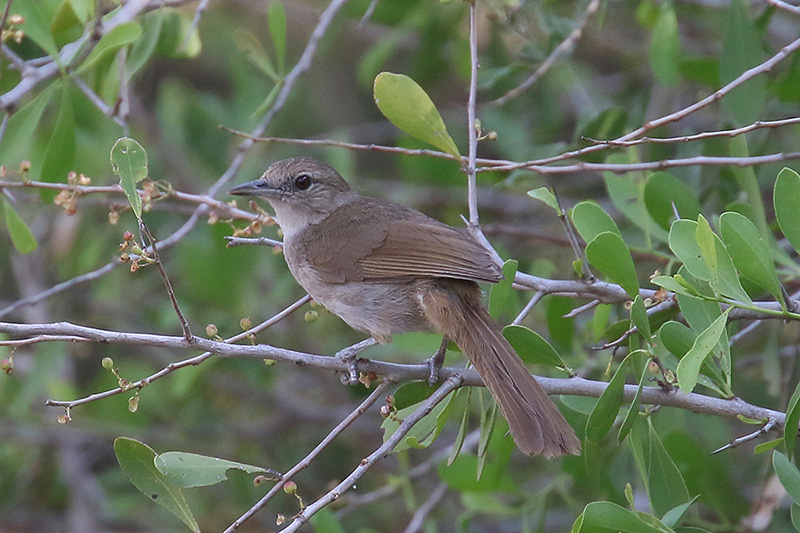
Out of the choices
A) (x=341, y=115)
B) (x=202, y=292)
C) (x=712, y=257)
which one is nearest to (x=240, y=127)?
(x=202, y=292)

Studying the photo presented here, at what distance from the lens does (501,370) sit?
3119 mm

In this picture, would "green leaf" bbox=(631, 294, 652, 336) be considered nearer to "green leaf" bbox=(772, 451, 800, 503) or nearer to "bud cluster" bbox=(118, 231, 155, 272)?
"green leaf" bbox=(772, 451, 800, 503)

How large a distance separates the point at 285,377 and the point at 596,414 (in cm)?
375

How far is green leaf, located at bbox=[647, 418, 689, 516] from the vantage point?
9.56ft

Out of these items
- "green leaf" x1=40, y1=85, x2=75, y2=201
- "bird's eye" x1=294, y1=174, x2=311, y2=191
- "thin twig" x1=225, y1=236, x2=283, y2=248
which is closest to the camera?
"thin twig" x1=225, y1=236, x2=283, y2=248

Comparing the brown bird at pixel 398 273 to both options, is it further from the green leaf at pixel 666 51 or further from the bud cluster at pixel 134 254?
the green leaf at pixel 666 51

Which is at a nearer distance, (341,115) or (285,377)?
(285,377)

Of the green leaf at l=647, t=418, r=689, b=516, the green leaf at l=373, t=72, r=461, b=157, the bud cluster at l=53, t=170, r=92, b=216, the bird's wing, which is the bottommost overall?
the green leaf at l=647, t=418, r=689, b=516

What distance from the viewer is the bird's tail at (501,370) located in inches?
114

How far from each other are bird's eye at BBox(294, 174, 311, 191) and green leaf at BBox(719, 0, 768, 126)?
1999 mm

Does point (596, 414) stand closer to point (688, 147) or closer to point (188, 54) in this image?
point (688, 147)

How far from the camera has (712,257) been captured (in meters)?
2.50

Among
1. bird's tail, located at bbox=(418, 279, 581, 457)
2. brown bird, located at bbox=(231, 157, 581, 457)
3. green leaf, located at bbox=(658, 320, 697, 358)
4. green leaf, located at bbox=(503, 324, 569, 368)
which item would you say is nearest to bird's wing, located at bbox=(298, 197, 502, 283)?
brown bird, located at bbox=(231, 157, 581, 457)

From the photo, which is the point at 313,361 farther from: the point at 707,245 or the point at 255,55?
the point at 255,55
